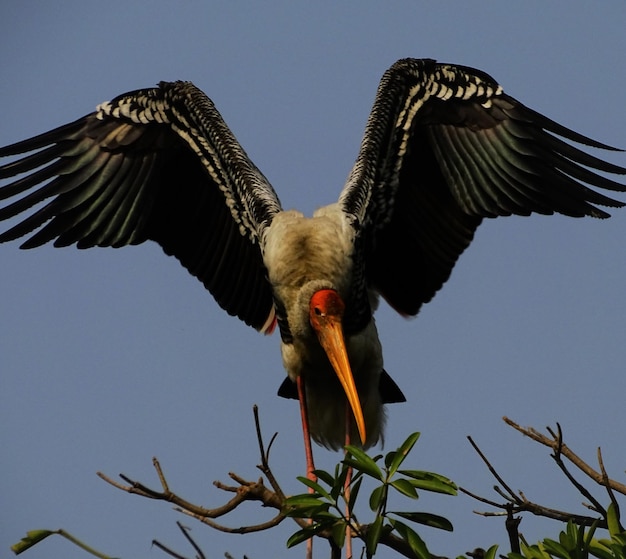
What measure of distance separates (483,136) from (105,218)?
310 centimetres

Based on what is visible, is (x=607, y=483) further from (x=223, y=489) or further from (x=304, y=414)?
(x=304, y=414)

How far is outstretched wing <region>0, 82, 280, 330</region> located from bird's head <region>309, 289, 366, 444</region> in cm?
90

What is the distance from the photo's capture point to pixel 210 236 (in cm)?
923

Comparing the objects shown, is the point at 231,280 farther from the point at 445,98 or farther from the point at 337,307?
the point at 445,98

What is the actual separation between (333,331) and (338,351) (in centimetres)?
15

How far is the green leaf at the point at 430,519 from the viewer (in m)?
5.08

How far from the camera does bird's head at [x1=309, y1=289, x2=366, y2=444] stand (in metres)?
7.78

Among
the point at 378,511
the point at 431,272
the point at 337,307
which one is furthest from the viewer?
the point at 431,272

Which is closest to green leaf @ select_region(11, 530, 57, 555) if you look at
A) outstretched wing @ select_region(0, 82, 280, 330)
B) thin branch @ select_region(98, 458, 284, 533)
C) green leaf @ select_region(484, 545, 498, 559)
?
thin branch @ select_region(98, 458, 284, 533)

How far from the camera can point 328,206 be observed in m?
8.34

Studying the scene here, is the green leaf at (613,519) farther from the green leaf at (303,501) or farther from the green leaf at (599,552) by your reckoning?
the green leaf at (303,501)

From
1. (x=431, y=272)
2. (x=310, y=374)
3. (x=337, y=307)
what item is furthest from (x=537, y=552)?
(x=431, y=272)

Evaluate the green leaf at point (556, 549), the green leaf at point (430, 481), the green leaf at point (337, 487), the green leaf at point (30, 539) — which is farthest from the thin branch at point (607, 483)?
the green leaf at point (30, 539)

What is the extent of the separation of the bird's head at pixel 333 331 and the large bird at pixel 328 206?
0.01m
